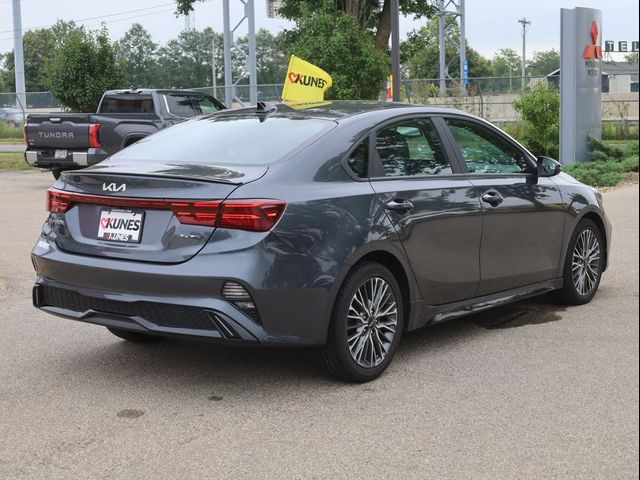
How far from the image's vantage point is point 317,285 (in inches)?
195

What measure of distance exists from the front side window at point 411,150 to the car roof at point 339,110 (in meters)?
0.12

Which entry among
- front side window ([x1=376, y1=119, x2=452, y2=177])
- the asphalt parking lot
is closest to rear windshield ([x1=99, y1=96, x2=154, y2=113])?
the asphalt parking lot

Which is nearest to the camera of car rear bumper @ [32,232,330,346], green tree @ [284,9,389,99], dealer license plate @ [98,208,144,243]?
car rear bumper @ [32,232,330,346]

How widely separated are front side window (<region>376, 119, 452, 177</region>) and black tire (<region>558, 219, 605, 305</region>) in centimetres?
154

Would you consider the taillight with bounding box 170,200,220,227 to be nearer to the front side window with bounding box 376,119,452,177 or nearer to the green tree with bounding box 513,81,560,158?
the front side window with bounding box 376,119,452,177

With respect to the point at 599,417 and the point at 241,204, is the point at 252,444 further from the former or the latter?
the point at 599,417

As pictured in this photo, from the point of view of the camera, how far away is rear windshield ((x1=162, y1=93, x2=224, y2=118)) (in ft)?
59.4

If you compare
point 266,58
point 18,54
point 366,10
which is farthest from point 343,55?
point 266,58

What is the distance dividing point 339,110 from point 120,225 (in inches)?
65.4

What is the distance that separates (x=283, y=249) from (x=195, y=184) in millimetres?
583

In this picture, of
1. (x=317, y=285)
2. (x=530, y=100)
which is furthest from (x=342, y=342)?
(x=530, y=100)

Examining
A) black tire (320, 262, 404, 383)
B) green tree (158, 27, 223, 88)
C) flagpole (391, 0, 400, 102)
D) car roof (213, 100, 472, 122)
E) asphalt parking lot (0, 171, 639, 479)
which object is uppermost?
green tree (158, 27, 223, 88)

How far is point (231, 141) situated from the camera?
222 inches

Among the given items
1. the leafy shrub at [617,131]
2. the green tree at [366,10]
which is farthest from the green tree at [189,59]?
the leafy shrub at [617,131]
